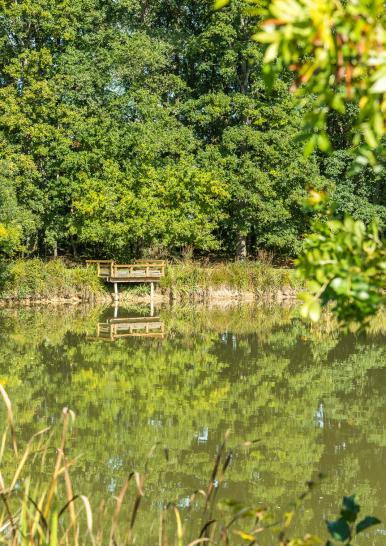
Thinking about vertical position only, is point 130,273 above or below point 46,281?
above

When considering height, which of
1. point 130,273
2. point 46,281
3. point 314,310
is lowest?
point 46,281

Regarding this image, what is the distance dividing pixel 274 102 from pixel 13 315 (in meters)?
13.4

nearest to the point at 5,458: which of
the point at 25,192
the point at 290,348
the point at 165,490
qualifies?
the point at 165,490

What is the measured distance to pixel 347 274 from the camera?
203 cm

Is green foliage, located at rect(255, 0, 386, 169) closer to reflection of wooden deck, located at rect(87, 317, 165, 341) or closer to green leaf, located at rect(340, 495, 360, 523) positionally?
green leaf, located at rect(340, 495, 360, 523)

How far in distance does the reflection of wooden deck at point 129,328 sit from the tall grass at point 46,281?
14.3ft

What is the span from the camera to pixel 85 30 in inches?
1224

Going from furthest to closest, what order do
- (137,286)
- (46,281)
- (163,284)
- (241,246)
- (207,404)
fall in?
(241,246)
(137,286)
(163,284)
(46,281)
(207,404)

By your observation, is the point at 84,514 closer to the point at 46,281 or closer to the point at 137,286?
the point at 46,281

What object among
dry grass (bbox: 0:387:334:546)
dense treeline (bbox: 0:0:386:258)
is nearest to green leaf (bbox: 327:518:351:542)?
dry grass (bbox: 0:387:334:546)

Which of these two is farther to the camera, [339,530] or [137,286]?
[137,286]

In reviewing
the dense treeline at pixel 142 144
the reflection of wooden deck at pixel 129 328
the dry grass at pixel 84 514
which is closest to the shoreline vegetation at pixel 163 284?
the dense treeline at pixel 142 144

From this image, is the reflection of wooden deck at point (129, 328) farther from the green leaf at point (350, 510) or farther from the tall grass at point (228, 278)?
the green leaf at point (350, 510)

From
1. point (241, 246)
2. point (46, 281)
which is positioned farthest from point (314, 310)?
point (241, 246)
